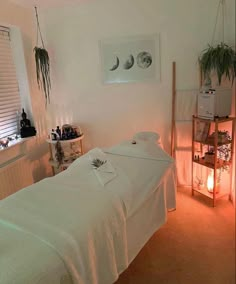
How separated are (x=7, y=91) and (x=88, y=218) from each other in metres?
1.95

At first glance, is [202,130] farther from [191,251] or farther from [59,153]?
[59,153]

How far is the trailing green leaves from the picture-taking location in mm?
2670

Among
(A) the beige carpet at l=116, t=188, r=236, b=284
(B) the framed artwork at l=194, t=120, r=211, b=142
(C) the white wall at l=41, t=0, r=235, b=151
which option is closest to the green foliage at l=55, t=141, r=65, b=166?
(C) the white wall at l=41, t=0, r=235, b=151

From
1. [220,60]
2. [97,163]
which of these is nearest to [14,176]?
[97,163]

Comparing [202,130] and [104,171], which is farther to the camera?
[202,130]

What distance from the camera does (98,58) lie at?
275 centimetres

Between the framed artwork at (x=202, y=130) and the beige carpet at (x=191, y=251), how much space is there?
70 cm

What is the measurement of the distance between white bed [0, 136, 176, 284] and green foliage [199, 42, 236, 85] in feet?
3.24

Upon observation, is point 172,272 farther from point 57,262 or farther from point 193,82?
A: point 193,82

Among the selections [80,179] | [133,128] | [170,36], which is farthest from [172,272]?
[170,36]

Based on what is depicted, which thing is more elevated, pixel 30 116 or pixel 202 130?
pixel 30 116

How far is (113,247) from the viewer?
130 cm

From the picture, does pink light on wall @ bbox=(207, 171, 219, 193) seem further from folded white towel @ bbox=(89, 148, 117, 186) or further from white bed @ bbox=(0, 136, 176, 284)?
folded white towel @ bbox=(89, 148, 117, 186)

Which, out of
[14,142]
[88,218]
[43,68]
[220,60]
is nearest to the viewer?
[88,218]
